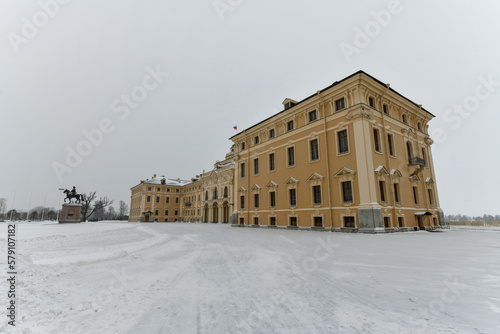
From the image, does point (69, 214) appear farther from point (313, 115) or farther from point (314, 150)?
point (313, 115)

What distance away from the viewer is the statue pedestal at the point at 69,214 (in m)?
32.4

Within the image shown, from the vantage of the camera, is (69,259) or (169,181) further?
(169,181)

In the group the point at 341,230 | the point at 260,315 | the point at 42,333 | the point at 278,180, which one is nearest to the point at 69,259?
the point at 42,333

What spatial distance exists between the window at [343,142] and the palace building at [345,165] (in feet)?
0.28

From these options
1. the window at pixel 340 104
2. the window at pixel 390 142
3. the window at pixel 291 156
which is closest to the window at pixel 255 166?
the window at pixel 291 156

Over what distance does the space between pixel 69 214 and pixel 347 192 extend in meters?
37.2

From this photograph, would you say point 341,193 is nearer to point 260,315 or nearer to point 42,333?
point 260,315

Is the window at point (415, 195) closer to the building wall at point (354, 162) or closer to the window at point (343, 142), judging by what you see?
the building wall at point (354, 162)

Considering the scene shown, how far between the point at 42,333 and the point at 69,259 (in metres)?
4.75

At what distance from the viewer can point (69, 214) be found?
33188mm

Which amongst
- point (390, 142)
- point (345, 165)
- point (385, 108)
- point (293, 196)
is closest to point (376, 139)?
point (390, 142)

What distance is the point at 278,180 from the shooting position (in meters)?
25.6

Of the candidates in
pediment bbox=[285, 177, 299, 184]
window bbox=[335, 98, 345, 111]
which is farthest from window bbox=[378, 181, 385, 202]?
pediment bbox=[285, 177, 299, 184]

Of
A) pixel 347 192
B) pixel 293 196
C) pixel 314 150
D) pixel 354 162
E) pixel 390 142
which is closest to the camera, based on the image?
pixel 354 162
